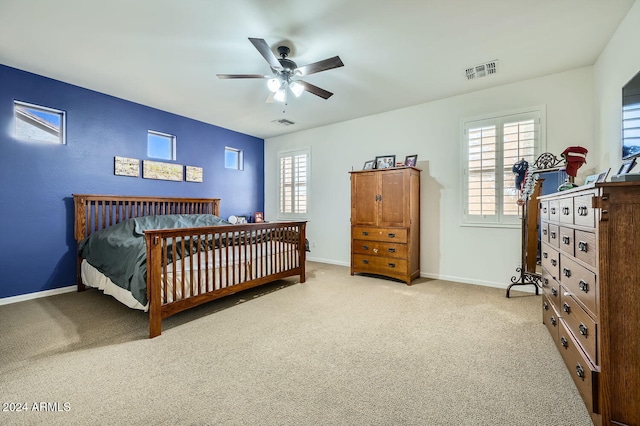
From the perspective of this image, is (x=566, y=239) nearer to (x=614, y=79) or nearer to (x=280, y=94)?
(x=614, y=79)

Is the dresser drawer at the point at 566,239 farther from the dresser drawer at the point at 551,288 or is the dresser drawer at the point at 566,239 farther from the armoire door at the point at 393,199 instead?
the armoire door at the point at 393,199

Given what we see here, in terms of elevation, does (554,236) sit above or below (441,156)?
below

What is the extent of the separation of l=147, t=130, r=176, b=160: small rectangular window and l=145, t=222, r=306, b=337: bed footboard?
2.22 meters

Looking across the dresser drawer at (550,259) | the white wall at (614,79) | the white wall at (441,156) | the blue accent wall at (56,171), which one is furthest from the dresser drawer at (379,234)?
the blue accent wall at (56,171)

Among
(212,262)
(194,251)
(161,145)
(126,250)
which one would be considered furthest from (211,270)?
(161,145)

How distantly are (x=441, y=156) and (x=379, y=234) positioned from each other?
146 centimetres

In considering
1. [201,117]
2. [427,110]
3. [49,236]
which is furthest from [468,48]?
[49,236]

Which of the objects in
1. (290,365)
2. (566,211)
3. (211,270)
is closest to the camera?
(566,211)

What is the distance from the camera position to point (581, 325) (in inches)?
58.0

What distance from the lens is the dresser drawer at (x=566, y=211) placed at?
5.39 ft

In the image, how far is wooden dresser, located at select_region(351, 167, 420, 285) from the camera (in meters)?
3.80

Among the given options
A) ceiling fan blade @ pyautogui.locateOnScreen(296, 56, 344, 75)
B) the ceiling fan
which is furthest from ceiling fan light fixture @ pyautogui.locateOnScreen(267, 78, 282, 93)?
ceiling fan blade @ pyautogui.locateOnScreen(296, 56, 344, 75)

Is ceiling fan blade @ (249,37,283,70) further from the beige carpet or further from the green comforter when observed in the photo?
the beige carpet

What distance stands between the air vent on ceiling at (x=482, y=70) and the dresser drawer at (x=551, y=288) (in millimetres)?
2235
